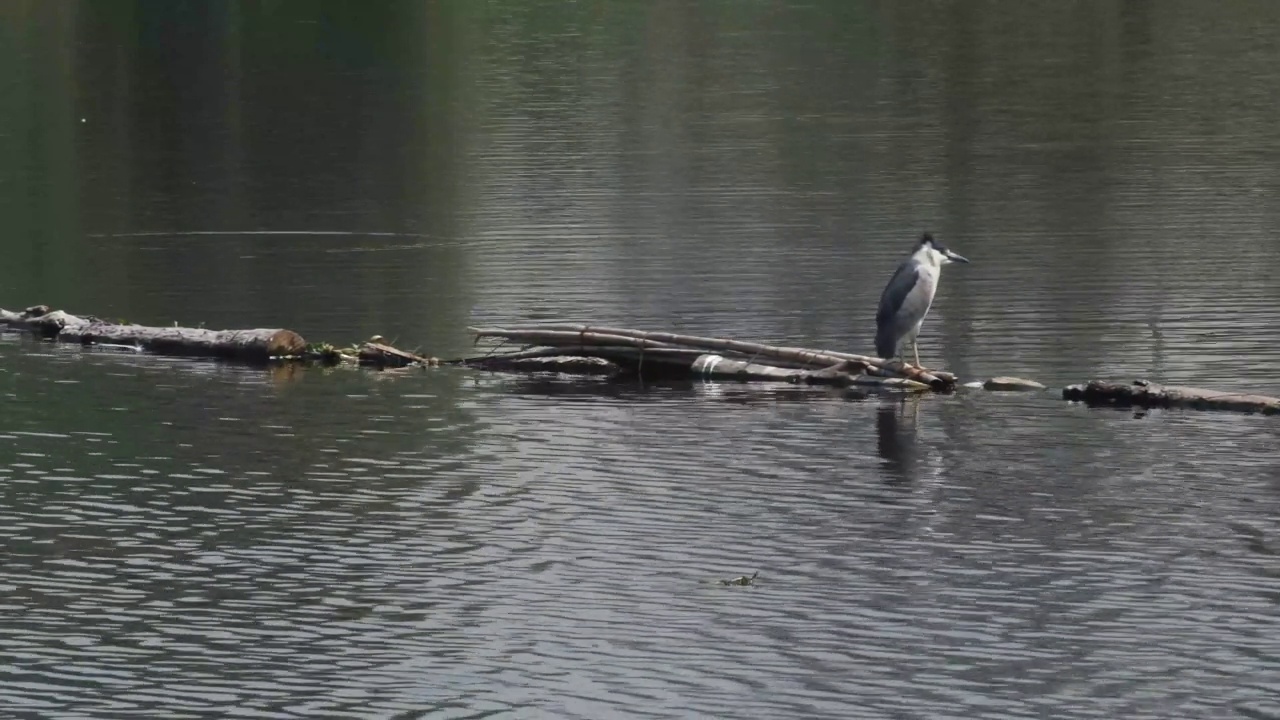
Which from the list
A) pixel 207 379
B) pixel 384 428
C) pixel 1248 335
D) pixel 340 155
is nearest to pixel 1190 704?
pixel 384 428

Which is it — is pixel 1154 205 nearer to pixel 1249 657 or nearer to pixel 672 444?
pixel 672 444

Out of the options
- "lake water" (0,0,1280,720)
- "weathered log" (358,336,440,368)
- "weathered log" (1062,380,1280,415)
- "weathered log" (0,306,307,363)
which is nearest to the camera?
"lake water" (0,0,1280,720)

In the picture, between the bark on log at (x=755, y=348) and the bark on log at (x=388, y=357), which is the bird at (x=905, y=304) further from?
the bark on log at (x=388, y=357)

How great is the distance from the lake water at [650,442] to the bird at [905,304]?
102 cm

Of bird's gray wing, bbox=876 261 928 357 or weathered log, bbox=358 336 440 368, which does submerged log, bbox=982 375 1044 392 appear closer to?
bird's gray wing, bbox=876 261 928 357

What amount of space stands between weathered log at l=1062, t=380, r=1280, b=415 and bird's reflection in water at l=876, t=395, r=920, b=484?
6.34 feet

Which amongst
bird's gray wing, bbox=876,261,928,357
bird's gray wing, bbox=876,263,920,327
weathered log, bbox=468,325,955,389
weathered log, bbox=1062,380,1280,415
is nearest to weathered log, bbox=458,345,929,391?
weathered log, bbox=468,325,955,389

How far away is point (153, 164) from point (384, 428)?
3372 centimetres

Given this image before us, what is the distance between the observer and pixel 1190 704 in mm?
17719

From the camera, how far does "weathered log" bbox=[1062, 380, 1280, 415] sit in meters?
27.2

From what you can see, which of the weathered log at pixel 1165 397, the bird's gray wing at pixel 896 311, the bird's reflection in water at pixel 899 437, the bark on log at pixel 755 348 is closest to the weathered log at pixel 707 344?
the bark on log at pixel 755 348

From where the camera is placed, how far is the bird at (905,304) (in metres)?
29.5

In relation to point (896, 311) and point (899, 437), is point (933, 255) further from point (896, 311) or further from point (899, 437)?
point (899, 437)

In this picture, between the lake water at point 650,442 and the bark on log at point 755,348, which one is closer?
the lake water at point 650,442
